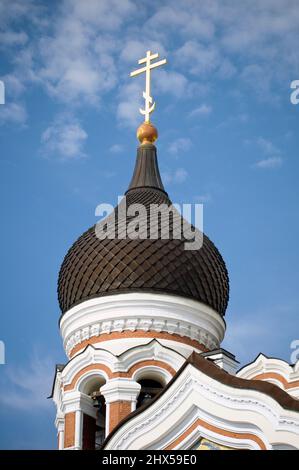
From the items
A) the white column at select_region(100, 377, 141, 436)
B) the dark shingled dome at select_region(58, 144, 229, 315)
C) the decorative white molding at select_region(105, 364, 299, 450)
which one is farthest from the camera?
the dark shingled dome at select_region(58, 144, 229, 315)

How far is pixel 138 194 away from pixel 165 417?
23.9 ft

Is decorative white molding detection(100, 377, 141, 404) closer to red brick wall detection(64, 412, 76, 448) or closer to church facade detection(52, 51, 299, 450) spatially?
church facade detection(52, 51, 299, 450)

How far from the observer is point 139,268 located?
17.5 m

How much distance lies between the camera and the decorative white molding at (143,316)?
56.6ft

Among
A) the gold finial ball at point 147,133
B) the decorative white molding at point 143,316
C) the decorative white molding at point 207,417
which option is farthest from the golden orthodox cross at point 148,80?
the decorative white molding at point 207,417

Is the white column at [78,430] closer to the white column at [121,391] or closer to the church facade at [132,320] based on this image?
the church facade at [132,320]

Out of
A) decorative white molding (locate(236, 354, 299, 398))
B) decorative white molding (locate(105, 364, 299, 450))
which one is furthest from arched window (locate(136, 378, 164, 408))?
decorative white molding (locate(105, 364, 299, 450))

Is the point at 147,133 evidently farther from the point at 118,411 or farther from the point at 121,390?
the point at 118,411

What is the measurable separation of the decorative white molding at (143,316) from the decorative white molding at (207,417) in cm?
458

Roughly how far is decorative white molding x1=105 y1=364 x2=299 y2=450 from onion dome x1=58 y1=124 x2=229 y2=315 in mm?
4828

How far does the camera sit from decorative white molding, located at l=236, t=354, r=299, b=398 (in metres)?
16.4

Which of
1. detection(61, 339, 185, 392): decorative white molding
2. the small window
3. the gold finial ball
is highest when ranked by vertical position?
the gold finial ball

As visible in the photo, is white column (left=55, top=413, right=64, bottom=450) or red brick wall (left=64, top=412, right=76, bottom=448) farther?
white column (left=55, top=413, right=64, bottom=450)
